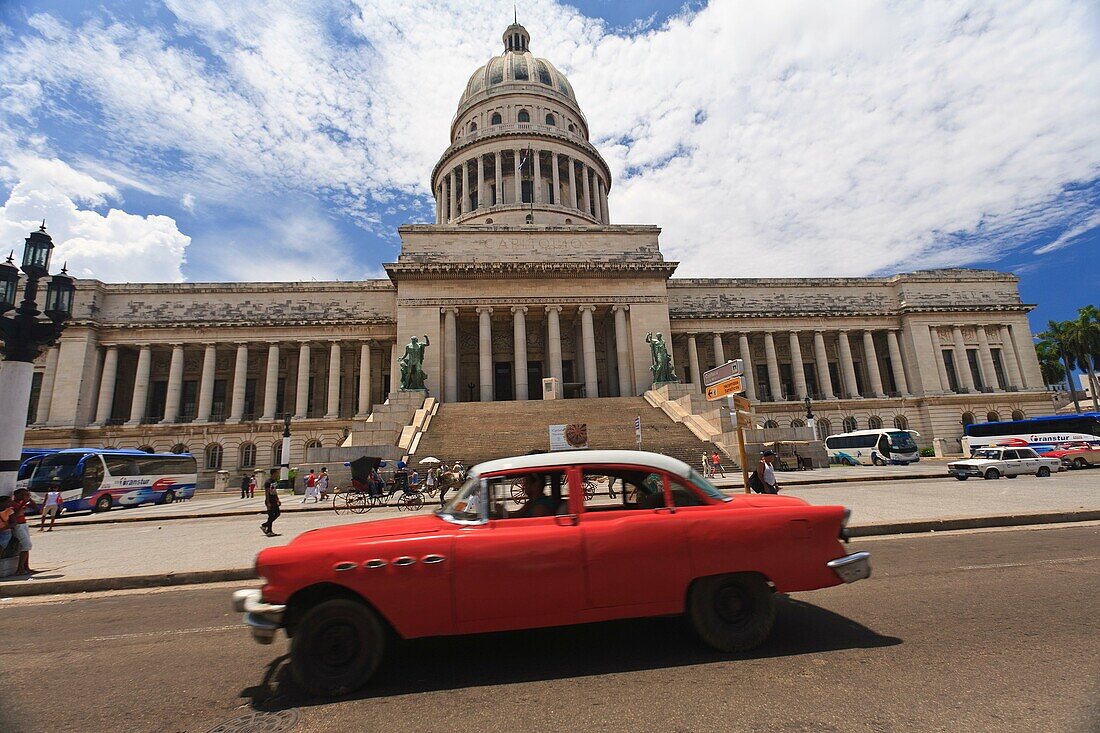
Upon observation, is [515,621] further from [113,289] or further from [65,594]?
[113,289]

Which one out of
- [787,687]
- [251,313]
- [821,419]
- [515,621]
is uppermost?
[251,313]

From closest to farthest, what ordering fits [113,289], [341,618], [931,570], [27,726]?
1. [27,726]
2. [341,618]
3. [931,570]
4. [113,289]

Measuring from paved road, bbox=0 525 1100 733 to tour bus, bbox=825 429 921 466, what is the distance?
1171 inches

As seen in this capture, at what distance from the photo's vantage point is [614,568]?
4.34 meters

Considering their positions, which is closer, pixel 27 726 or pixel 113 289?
pixel 27 726

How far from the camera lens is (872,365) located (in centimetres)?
4603

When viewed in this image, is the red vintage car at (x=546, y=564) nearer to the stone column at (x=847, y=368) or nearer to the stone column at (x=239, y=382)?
the stone column at (x=239, y=382)

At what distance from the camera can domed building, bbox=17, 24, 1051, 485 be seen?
37.4m

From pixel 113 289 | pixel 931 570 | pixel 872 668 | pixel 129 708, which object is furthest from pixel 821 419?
pixel 113 289

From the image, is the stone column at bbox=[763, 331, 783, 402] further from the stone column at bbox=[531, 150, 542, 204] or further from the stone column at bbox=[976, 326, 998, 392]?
the stone column at bbox=[531, 150, 542, 204]

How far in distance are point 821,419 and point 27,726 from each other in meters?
48.8

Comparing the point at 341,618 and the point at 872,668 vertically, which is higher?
the point at 341,618

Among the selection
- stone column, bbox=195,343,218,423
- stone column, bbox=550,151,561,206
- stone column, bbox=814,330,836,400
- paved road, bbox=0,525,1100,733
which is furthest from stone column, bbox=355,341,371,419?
stone column, bbox=814,330,836,400

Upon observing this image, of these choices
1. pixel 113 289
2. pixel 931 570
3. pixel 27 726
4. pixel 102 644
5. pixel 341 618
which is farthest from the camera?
pixel 113 289
